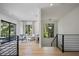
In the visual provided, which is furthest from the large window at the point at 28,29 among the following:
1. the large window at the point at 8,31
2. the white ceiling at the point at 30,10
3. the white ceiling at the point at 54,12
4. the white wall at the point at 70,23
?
the white wall at the point at 70,23

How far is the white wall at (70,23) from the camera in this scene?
604cm

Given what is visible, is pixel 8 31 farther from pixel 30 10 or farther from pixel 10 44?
pixel 30 10

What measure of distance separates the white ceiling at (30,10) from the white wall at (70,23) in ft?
0.92

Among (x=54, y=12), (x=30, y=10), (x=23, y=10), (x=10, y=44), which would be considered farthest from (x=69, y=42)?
(x=10, y=44)

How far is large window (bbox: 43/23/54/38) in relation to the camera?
261 inches

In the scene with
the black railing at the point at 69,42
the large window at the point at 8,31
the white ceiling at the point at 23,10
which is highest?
the white ceiling at the point at 23,10

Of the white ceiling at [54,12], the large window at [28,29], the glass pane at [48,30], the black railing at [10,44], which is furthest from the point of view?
the glass pane at [48,30]

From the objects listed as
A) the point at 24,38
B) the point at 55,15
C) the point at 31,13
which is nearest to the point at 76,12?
the point at 55,15

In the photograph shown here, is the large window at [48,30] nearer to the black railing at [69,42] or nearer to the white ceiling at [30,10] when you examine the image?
the black railing at [69,42]

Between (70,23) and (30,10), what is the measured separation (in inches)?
84.6

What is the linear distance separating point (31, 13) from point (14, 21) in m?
1.15

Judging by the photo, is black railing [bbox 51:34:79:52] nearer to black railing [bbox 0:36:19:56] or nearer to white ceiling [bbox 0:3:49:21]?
white ceiling [bbox 0:3:49:21]

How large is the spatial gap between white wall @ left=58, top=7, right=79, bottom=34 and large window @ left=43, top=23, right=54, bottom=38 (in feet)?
1.34

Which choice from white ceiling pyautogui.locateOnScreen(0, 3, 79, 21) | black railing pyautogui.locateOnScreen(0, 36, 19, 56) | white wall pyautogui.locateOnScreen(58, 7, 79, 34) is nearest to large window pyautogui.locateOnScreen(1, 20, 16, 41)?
black railing pyautogui.locateOnScreen(0, 36, 19, 56)
